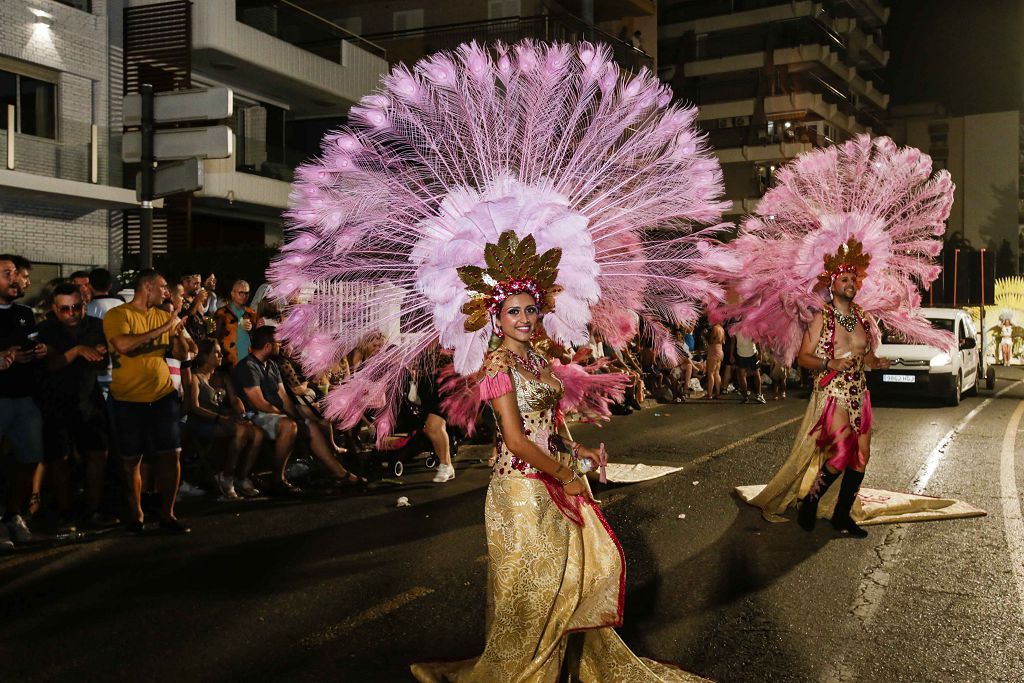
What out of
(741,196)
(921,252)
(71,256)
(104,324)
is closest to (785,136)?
(741,196)

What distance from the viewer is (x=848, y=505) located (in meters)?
7.20

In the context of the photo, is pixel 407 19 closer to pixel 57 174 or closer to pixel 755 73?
pixel 57 174

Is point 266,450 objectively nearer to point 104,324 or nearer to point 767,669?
point 104,324

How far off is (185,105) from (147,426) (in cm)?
346

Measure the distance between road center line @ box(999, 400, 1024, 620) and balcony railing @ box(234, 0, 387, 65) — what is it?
17.6 meters

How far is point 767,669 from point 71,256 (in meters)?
16.8

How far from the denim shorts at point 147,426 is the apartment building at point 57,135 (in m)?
10.8

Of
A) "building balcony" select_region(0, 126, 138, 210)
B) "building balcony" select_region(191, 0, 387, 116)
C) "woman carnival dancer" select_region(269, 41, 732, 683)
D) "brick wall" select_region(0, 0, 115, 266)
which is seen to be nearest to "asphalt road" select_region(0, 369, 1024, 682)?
"woman carnival dancer" select_region(269, 41, 732, 683)

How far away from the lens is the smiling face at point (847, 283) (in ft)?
24.2

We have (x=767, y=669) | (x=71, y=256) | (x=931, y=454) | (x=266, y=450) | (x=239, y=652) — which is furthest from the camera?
(x=71, y=256)

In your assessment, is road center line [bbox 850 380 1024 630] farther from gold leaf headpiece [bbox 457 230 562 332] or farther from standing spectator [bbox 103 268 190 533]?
standing spectator [bbox 103 268 190 533]

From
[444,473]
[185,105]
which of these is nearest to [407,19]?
[185,105]

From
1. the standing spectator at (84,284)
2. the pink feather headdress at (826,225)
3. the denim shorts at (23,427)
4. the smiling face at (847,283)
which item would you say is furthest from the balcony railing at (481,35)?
the denim shorts at (23,427)

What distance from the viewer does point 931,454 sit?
37.3 ft
